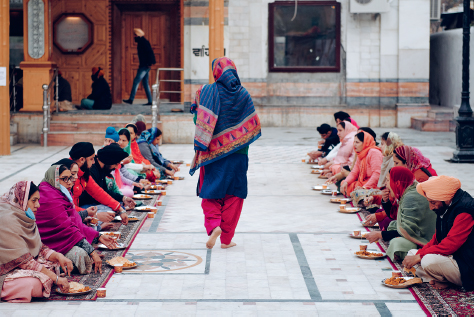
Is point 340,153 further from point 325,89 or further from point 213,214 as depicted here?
point 325,89

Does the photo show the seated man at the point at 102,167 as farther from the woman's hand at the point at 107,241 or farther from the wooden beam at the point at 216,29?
the wooden beam at the point at 216,29

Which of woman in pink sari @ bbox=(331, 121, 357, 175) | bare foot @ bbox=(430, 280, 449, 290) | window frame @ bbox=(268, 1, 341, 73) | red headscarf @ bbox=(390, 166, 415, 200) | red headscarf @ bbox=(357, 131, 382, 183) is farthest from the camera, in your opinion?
window frame @ bbox=(268, 1, 341, 73)

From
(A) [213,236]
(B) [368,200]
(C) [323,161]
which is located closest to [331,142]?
(C) [323,161]

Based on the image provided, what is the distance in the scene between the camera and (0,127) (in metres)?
12.1

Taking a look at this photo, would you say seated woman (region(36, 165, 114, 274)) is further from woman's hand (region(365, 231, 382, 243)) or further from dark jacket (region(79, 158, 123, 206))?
woman's hand (region(365, 231, 382, 243))

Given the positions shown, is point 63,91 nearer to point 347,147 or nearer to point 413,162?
point 347,147

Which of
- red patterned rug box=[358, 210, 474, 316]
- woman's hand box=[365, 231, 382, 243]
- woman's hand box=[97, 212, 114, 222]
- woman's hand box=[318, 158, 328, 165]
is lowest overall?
red patterned rug box=[358, 210, 474, 316]

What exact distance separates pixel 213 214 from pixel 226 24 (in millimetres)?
10686

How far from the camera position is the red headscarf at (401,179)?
550cm

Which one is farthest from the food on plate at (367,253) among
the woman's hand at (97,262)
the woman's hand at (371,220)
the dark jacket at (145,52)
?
the dark jacket at (145,52)

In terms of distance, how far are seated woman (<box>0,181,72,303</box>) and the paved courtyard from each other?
0.11 m

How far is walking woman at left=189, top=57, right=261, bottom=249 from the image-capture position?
19.4 ft

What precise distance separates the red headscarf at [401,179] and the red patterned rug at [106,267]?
7.74 ft

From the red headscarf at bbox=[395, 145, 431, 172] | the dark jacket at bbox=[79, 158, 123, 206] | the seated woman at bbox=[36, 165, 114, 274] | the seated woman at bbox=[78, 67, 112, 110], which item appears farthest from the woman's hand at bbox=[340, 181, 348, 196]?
the seated woman at bbox=[78, 67, 112, 110]
